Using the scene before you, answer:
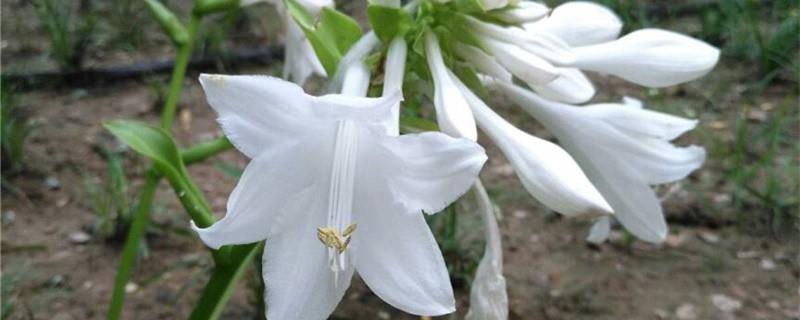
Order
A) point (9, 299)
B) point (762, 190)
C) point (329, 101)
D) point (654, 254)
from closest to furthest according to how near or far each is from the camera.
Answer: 1. point (329, 101)
2. point (9, 299)
3. point (654, 254)
4. point (762, 190)

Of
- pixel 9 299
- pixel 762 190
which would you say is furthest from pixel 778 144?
pixel 9 299

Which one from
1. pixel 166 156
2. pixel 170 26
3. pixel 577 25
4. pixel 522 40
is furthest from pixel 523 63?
pixel 170 26

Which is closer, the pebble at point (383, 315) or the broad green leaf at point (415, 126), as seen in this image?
the broad green leaf at point (415, 126)

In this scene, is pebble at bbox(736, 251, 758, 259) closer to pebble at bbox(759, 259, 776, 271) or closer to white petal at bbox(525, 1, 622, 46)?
pebble at bbox(759, 259, 776, 271)

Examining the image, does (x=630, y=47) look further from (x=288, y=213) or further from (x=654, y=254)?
(x=654, y=254)

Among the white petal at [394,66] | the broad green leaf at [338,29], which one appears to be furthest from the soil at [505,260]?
the white petal at [394,66]

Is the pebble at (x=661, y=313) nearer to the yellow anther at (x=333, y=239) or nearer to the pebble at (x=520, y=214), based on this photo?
the pebble at (x=520, y=214)
